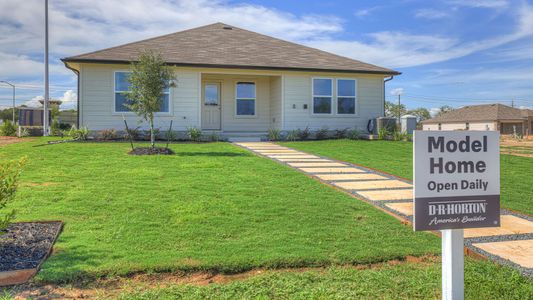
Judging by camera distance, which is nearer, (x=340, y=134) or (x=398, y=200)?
(x=398, y=200)

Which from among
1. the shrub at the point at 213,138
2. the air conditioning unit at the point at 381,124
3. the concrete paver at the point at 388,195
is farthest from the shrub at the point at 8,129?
the concrete paver at the point at 388,195

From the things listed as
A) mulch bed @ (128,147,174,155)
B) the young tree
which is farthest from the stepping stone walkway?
the young tree

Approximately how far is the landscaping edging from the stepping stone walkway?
414cm

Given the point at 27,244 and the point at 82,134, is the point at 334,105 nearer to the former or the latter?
the point at 82,134

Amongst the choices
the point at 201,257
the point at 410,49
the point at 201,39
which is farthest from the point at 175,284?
the point at 410,49

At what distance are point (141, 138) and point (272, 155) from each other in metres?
6.04

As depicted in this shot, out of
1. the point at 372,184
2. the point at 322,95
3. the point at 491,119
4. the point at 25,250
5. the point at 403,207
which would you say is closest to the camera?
the point at 25,250

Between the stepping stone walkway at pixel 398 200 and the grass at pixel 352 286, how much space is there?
524 millimetres

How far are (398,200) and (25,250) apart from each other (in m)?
4.94

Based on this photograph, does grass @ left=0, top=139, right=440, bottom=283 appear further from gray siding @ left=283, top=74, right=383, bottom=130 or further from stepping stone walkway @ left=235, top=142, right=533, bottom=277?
gray siding @ left=283, top=74, right=383, bottom=130

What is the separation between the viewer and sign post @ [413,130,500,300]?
8.34 ft

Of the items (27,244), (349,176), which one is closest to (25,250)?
(27,244)

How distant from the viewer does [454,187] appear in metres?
2.61

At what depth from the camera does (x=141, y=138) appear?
14.8 m
